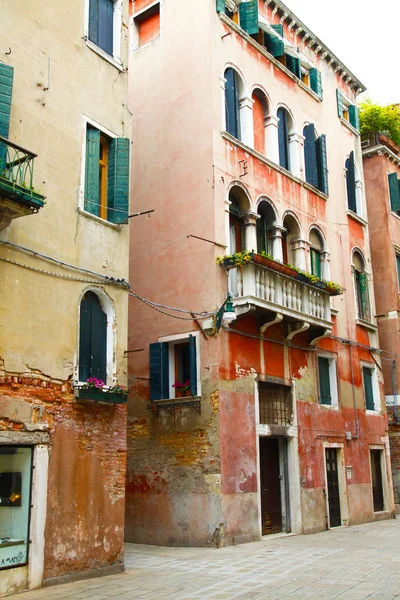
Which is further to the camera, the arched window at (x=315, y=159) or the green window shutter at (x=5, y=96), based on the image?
the arched window at (x=315, y=159)

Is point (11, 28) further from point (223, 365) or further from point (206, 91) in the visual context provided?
point (223, 365)

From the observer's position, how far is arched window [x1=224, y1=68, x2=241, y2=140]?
616 inches

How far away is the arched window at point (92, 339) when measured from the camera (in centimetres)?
1017

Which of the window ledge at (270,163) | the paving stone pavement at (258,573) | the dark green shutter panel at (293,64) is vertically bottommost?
the paving stone pavement at (258,573)

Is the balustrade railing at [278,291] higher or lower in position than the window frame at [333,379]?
higher

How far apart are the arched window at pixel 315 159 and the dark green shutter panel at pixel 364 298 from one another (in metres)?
3.23

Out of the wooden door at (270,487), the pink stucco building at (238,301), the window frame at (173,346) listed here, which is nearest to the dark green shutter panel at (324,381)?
the pink stucco building at (238,301)

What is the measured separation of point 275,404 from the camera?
594 inches

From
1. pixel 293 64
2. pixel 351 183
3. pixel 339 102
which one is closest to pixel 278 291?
pixel 293 64

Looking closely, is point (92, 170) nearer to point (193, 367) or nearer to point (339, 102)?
point (193, 367)

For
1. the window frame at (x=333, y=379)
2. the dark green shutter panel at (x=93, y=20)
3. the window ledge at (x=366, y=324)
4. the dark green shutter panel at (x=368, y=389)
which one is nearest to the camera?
the dark green shutter panel at (x=93, y=20)

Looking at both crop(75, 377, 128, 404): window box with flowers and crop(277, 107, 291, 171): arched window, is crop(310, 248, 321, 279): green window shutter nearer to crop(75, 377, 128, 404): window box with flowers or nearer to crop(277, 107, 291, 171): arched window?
crop(277, 107, 291, 171): arched window

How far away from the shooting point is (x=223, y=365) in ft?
44.4

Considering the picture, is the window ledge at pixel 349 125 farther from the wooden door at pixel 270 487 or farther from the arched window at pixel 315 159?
the wooden door at pixel 270 487
